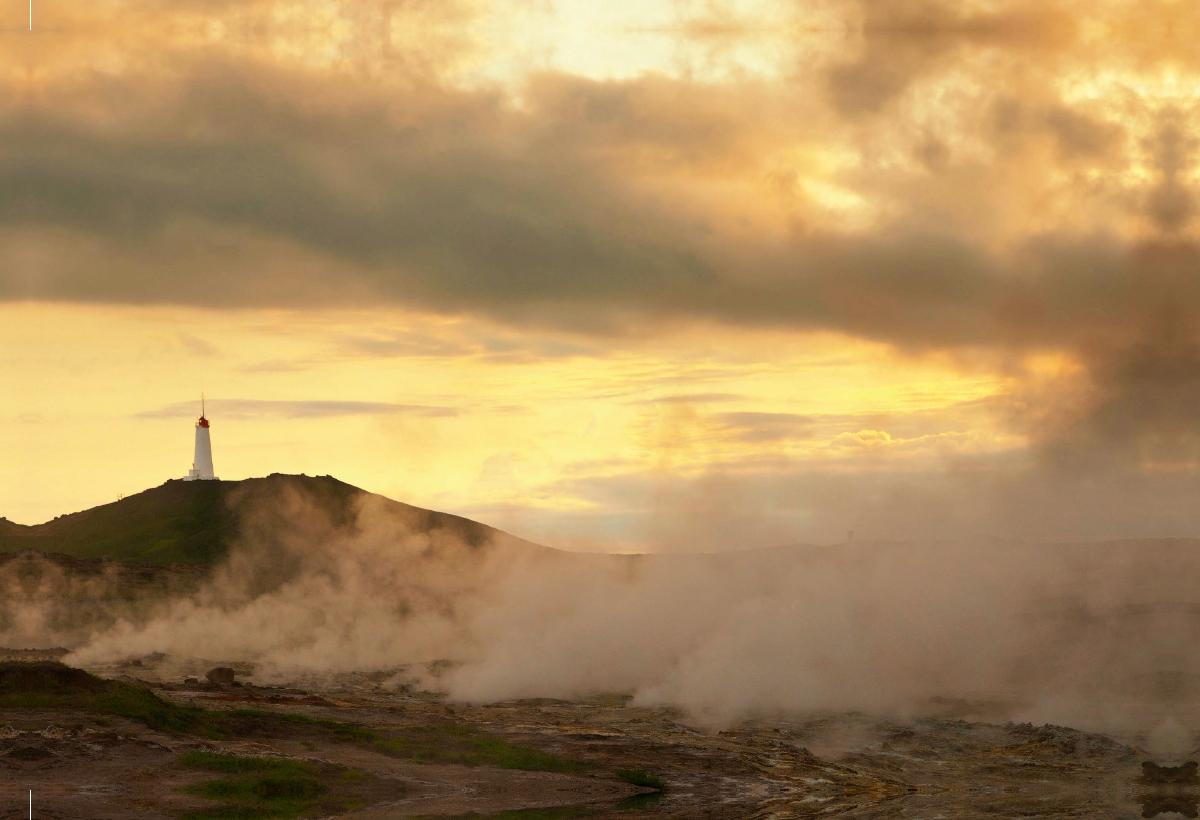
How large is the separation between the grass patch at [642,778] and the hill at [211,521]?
4421 inches

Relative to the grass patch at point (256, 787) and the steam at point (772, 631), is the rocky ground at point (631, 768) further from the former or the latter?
the steam at point (772, 631)

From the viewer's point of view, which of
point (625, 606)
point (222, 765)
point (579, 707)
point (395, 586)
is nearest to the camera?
point (222, 765)

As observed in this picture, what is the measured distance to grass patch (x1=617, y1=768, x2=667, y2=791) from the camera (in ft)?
174

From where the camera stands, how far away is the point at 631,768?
5612 cm

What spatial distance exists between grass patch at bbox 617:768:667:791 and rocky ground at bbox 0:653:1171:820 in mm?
419

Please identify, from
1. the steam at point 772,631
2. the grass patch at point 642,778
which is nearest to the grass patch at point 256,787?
the grass patch at point 642,778

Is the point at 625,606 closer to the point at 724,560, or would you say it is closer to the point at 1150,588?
the point at 724,560

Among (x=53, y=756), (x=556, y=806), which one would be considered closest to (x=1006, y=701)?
(x=556, y=806)

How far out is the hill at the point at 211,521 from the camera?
173250 millimetres

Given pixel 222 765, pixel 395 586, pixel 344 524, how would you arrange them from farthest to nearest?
pixel 344 524 < pixel 395 586 < pixel 222 765

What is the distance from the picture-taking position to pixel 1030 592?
358 ft

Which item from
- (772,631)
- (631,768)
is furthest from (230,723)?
(772,631)

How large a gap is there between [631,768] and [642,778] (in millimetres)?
2214

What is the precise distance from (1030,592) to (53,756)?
288 ft
